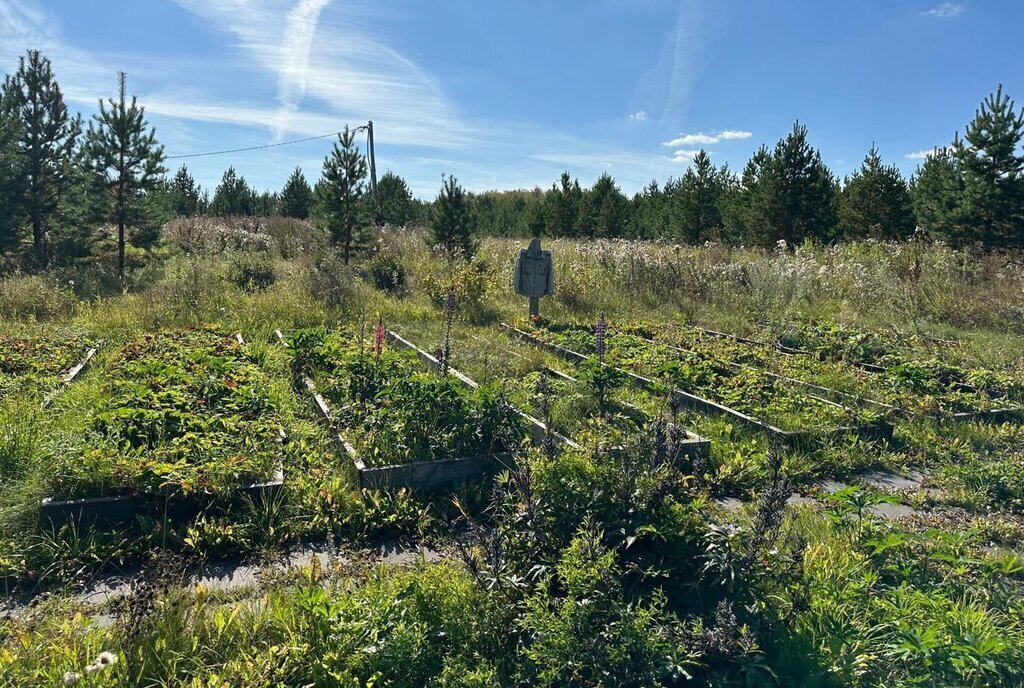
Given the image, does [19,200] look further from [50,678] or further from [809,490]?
[809,490]

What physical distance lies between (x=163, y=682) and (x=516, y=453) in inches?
69.9

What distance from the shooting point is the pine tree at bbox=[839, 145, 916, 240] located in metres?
→ 23.5

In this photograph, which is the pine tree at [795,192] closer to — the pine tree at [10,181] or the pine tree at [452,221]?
the pine tree at [452,221]

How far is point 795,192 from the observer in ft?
71.4

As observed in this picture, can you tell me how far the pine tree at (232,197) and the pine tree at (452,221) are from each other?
2346 centimetres

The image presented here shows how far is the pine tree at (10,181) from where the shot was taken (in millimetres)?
12859

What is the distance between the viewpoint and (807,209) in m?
21.8

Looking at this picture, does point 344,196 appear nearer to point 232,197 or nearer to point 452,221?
point 452,221

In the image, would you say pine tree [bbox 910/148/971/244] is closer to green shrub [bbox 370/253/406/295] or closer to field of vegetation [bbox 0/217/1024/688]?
field of vegetation [bbox 0/217/1024/688]

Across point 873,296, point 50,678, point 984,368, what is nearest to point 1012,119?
point 873,296

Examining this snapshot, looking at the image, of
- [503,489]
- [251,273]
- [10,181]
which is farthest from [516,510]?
[10,181]

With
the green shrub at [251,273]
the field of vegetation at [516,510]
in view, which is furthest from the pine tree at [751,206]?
the green shrub at [251,273]

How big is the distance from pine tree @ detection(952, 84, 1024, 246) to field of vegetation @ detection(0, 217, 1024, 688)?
1149cm

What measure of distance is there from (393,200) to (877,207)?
2180cm
